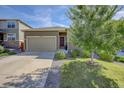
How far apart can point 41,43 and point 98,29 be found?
10945mm

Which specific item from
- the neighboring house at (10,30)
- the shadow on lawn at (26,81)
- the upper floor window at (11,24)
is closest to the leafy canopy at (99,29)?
the shadow on lawn at (26,81)

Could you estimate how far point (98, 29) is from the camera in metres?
9.41

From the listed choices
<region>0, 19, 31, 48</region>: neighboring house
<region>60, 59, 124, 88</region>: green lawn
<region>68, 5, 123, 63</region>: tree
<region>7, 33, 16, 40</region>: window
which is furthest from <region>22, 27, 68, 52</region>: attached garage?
<region>60, 59, 124, 88</region>: green lawn

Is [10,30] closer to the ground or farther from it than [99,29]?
farther from it

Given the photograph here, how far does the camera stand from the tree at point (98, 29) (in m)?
9.37

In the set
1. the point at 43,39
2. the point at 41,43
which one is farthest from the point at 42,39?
the point at 41,43

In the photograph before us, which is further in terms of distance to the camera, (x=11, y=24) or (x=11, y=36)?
(x=11, y=24)

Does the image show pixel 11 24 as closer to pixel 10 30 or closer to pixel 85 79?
pixel 10 30

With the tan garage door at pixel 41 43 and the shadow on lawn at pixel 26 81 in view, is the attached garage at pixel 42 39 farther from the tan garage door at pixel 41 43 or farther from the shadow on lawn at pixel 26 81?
the shadow on lawn at pixel 26 81

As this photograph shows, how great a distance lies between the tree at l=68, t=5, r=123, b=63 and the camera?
937 cm

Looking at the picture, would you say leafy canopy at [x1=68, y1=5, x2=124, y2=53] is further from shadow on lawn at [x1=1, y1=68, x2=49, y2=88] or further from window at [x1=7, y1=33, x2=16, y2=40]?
window at [x1=7, y1=33, x2=16, y2=40]

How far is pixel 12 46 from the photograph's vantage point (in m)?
23.0

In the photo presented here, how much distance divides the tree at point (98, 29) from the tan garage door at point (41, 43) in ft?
31.9
